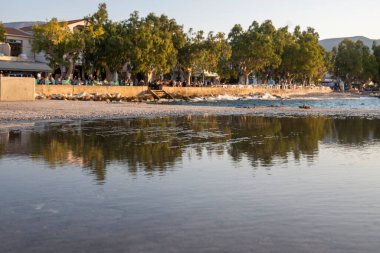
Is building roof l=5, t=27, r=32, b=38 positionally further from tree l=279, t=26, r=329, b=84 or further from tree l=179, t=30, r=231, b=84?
tree l=279, t=26, r=329, b=84

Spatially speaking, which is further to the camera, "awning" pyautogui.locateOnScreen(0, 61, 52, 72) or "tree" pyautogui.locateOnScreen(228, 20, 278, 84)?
"tree" pyautogui.locateOnScreen(228, 20, 278, 84)

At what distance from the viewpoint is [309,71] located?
116875 millimetres

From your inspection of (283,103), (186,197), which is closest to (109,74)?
(283,103)

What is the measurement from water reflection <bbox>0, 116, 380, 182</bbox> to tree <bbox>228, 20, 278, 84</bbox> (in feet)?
238

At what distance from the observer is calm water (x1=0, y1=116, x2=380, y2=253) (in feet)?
20.0

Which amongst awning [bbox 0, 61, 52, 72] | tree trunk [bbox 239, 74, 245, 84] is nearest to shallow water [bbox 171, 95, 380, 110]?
tree trunk [bbox 239, 74, 245, 84]

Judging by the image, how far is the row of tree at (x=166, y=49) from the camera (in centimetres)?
5784

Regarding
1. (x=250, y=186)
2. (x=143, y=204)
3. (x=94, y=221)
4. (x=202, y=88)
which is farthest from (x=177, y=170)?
→ (x=202, y=88)

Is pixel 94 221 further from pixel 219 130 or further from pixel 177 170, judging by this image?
pixel 219 130

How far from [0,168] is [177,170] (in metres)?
4.02

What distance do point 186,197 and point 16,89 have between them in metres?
30.8

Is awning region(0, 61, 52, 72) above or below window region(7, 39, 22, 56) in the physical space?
below

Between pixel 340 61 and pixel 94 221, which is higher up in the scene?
pixel 340 61

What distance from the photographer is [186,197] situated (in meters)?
8.46
